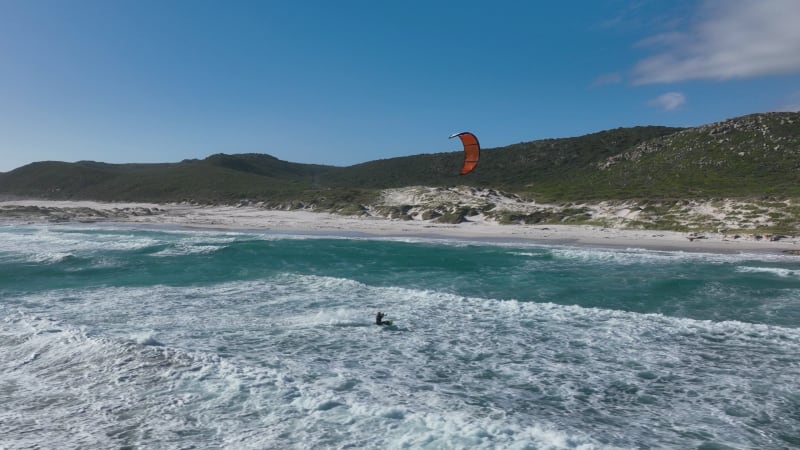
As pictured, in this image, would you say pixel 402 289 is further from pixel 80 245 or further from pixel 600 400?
pixel 80 245

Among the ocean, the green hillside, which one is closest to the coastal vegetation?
the green hillside

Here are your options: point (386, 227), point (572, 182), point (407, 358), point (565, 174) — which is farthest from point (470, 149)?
point (565, 174)

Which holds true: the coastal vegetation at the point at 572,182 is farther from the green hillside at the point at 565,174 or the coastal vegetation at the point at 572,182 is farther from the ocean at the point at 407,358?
the ocean at the point at 407,358

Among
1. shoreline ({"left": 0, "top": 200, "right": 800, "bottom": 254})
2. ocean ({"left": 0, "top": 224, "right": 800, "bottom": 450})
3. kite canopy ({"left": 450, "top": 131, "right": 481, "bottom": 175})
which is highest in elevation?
kite canopy ({"left": 450, "top": 131, "right": 481, "bottom": 175})

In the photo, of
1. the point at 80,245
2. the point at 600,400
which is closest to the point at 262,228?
the point at 80,245

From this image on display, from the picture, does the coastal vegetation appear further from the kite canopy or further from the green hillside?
the kite canopy
